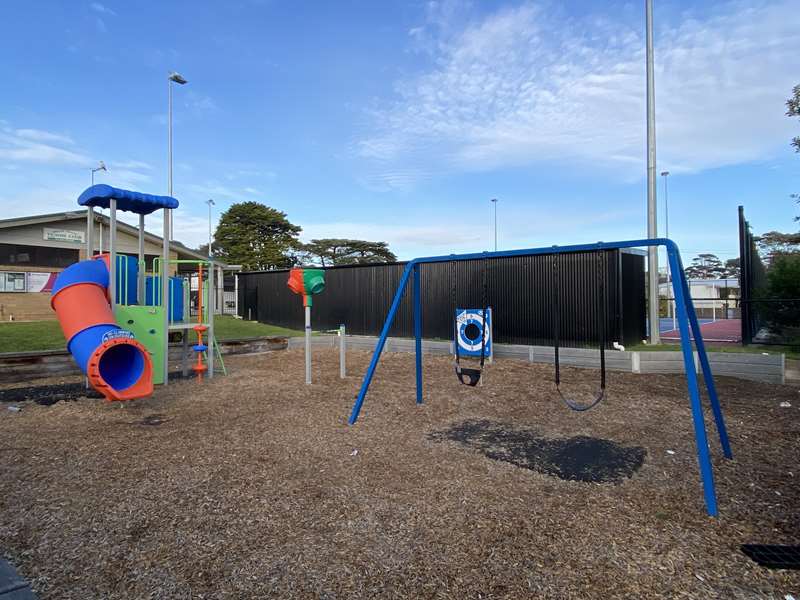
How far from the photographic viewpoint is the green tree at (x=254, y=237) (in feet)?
141

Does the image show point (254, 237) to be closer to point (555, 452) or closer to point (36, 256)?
point (36, 256)

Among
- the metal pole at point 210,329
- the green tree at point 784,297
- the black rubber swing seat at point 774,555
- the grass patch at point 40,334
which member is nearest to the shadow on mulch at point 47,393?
the metal pole at point 210,329

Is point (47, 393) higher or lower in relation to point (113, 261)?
lower

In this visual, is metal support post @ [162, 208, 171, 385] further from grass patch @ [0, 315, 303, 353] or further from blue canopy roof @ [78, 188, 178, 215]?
grass patch @ [0, 315, 303, 353]

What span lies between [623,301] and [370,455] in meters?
8.30

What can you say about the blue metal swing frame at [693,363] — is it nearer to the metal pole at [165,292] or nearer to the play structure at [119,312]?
the play structure at [119,312]

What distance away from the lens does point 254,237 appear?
43.8m

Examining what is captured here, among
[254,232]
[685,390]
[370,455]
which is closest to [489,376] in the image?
[685,390]

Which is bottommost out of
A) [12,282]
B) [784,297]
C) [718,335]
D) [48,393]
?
[48,393]

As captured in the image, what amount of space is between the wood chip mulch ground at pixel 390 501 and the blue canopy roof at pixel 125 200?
10.7 feet

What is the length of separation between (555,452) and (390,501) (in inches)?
83.0

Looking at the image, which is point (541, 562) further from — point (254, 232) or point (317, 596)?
point (254, 232)

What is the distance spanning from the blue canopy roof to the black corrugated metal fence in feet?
18.9

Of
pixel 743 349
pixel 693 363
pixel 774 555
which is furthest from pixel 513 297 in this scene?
pixel 774 555
